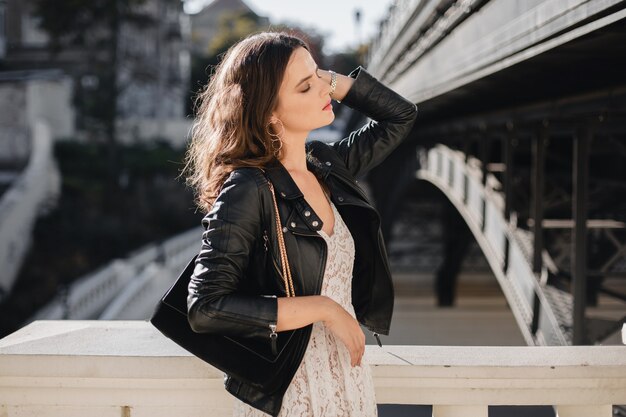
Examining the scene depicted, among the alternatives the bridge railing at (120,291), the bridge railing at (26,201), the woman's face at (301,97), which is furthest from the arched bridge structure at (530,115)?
the bridge railing at (26,201)

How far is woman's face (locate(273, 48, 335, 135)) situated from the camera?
235 centimetres

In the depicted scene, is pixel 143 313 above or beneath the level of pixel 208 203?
beneath

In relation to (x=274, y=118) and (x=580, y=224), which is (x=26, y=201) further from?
(x=274, y=118)

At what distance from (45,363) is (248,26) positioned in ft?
189

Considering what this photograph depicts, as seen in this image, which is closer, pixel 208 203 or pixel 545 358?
pixel 208 203

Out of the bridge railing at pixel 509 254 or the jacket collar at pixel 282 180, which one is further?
the bridge railing at pixel 509 254

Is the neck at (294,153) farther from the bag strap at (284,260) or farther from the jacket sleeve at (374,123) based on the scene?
the jacket sleeve at (374,123)

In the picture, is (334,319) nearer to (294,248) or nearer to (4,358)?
(294,248)

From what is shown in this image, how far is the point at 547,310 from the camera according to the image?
7.45 meters

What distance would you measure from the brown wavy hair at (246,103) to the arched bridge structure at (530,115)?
59.9 inches

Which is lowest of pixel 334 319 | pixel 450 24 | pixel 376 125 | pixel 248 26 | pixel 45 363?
pixel 45 363

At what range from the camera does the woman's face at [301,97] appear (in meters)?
2.35

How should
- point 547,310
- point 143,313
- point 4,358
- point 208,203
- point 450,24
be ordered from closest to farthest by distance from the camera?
1. point 208,203
2. point 4,358
3. point 450,24
4. point 547,310
5. point 143,313

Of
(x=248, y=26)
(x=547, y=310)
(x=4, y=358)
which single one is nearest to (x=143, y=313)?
(x=547, y=310)
